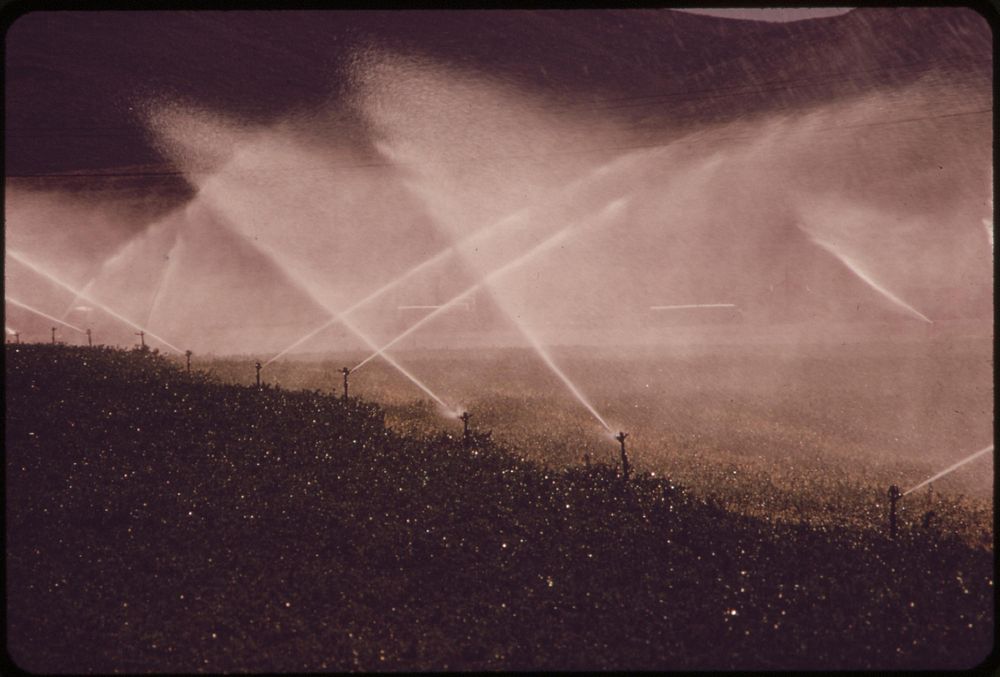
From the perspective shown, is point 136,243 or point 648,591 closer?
point 648,591

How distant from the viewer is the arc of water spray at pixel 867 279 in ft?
70.9

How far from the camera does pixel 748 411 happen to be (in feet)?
38.4

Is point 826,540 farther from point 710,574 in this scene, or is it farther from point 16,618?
point 16,618

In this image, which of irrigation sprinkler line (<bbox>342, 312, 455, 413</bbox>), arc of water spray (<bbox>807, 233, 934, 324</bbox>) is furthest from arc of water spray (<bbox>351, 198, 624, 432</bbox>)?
arc of water spray (<bbox>807, 233, 934, 324</bbox>)

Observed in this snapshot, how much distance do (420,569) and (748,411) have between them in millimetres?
8111

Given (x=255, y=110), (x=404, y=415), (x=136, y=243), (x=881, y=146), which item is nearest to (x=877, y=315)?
(x=881, y=146)

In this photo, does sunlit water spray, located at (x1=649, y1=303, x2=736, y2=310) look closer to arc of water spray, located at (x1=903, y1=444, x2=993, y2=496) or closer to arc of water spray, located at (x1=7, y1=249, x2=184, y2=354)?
arc of water spray, located at (x1=903, y1=444, x2=993, y2=496)

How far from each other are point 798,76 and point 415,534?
29.6 metres

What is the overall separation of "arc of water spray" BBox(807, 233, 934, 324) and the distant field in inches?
224

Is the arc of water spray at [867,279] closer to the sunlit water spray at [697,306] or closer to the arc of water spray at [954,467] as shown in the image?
the sunlit water spray at [697,306]

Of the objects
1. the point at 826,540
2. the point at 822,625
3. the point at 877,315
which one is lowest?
the point at 822,625

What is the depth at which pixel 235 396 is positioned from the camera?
955 centimetres

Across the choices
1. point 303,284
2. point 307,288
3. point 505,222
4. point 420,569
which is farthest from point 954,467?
point 303,284

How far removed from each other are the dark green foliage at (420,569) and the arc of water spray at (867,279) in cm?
1841
